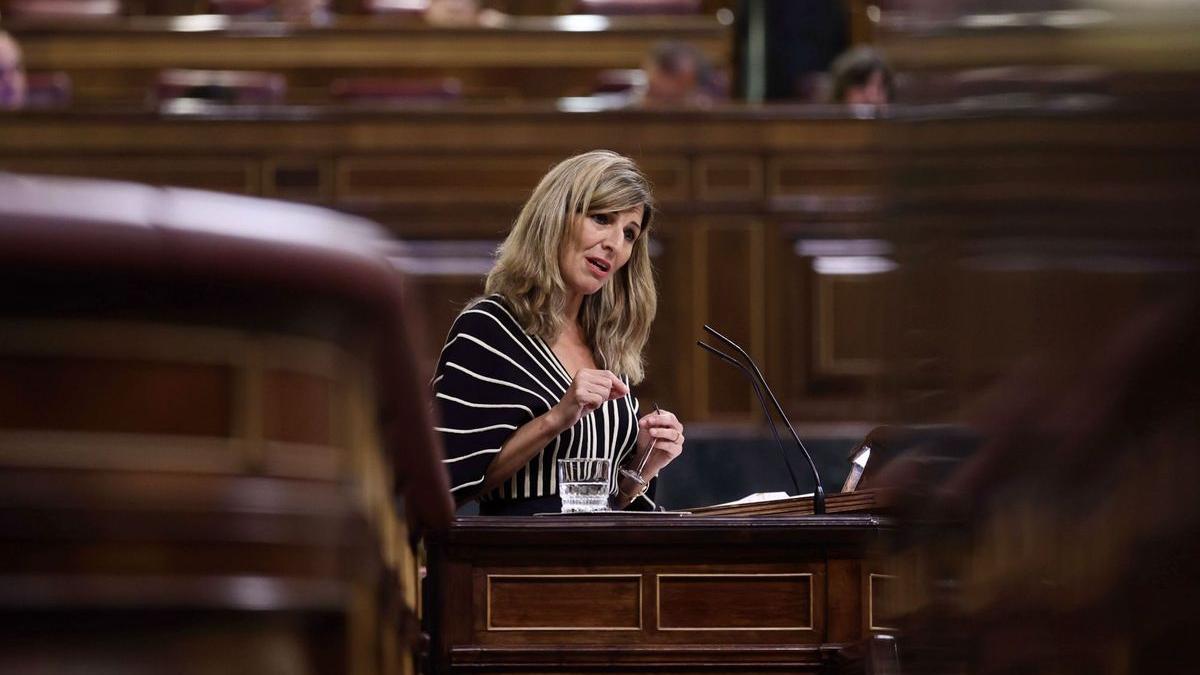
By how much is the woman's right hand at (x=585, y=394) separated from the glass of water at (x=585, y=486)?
72mm

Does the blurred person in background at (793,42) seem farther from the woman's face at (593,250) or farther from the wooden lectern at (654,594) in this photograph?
the wooden lectern at (654,594)

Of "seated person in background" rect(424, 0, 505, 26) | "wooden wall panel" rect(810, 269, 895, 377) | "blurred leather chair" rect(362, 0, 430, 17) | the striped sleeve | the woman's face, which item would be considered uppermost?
"blurred leather chair" rect(362, 0, 430, 17)

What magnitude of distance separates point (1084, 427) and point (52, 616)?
46cm

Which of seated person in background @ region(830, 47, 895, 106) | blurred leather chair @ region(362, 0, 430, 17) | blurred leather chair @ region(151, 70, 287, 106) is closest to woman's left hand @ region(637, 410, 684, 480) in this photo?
seated person in background @ region(830, 47, 895, 106)

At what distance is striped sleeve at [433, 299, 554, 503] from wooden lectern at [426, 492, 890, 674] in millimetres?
367

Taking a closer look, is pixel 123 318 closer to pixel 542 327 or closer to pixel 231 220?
pixel 231 220

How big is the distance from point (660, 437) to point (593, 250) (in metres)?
0.37

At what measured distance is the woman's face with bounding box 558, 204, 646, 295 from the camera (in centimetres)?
291

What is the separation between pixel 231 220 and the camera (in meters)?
0.74

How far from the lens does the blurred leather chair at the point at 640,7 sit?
617 cm

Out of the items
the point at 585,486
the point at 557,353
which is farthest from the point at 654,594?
the point at 557,353

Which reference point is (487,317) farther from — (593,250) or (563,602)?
(563,602)

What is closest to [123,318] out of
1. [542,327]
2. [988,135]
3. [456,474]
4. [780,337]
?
[988,135]

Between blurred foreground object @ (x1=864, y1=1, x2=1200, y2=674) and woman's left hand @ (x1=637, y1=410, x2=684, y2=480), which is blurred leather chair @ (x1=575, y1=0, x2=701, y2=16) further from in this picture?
blurred foreground object @ (x1=864, y1=1, x2=1200, y2=674)
